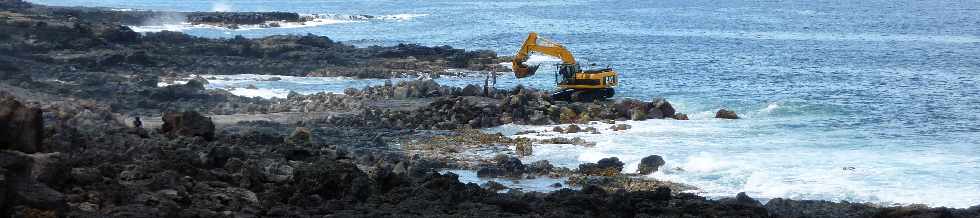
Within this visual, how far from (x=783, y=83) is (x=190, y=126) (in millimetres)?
28440

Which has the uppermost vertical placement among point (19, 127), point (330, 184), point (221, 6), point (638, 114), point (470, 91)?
point (221, 6)

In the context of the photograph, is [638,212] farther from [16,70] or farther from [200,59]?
[200,59]

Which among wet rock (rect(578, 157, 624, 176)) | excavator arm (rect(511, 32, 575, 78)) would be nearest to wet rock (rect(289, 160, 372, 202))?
wet rock (rect(578, 157, 624, 176))

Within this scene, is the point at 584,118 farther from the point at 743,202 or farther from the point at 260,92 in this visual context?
the point at 743,202

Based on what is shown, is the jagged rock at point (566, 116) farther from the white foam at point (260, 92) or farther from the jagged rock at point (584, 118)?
the white foam at point (260, 92)

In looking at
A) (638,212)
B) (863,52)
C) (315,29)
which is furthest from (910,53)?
(638,212)

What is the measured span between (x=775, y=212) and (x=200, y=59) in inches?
1413

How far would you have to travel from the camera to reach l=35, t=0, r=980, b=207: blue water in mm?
26609

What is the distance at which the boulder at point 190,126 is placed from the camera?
24.5 metres

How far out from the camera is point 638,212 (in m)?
18.3

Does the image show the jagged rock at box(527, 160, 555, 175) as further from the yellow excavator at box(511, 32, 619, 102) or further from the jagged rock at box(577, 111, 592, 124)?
the yellow excavator at box(511, 32, 619, 102)

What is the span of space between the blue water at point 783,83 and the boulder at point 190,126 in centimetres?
801

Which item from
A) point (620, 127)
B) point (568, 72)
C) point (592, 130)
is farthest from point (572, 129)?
point (568, 72)

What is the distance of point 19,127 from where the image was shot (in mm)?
18094
